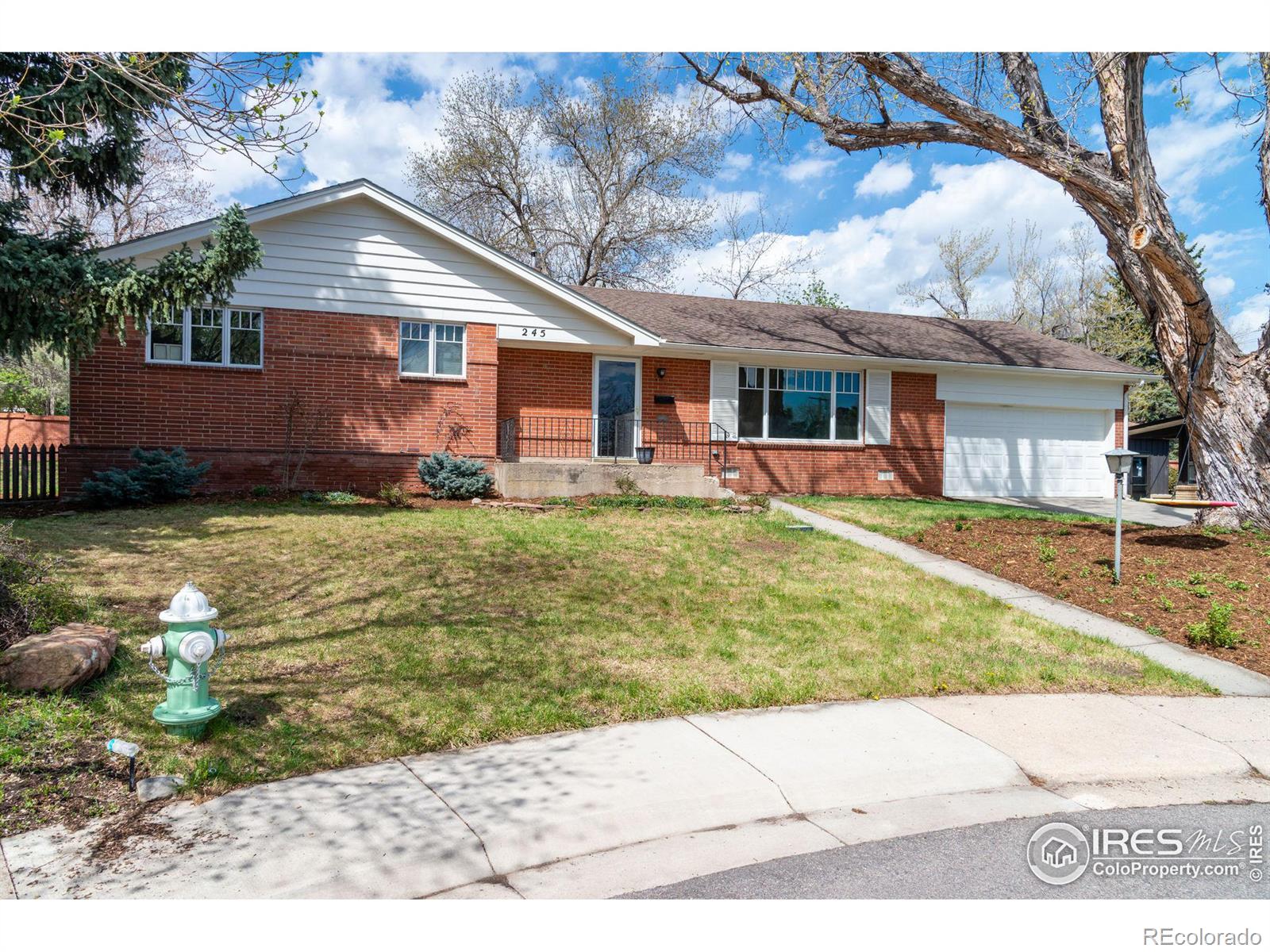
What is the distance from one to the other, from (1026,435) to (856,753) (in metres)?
17.7

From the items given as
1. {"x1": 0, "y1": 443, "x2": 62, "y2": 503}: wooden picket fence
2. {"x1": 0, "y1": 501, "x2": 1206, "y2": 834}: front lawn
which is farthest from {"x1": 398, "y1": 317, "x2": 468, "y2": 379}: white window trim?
{"x1": 0, "y1": 443, "x2": 62, "y2": 503}: wooden picket fence

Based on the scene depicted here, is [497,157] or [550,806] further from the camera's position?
[497,157]

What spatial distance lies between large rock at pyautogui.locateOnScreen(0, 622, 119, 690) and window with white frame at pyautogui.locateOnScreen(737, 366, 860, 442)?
14143 mm

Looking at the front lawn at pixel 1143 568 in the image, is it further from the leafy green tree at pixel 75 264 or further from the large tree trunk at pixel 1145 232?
the leafy green tree at pixel 75 264

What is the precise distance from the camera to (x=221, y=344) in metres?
14.2

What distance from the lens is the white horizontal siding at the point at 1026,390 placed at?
64.3 feet

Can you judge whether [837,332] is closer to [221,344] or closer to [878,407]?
[878,407]

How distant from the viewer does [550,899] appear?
3463 millimetres

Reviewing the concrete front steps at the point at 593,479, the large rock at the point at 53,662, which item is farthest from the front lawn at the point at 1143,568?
the large rock at the point at 53,662

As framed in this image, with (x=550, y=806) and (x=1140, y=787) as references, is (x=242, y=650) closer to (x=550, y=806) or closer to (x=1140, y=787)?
(x=550, y=806)

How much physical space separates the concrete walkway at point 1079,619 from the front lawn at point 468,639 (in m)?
0.35

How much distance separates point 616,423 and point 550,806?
521 inches

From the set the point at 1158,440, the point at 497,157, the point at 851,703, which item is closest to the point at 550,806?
the point at 851,703

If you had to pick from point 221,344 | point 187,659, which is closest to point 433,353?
point 221,344
